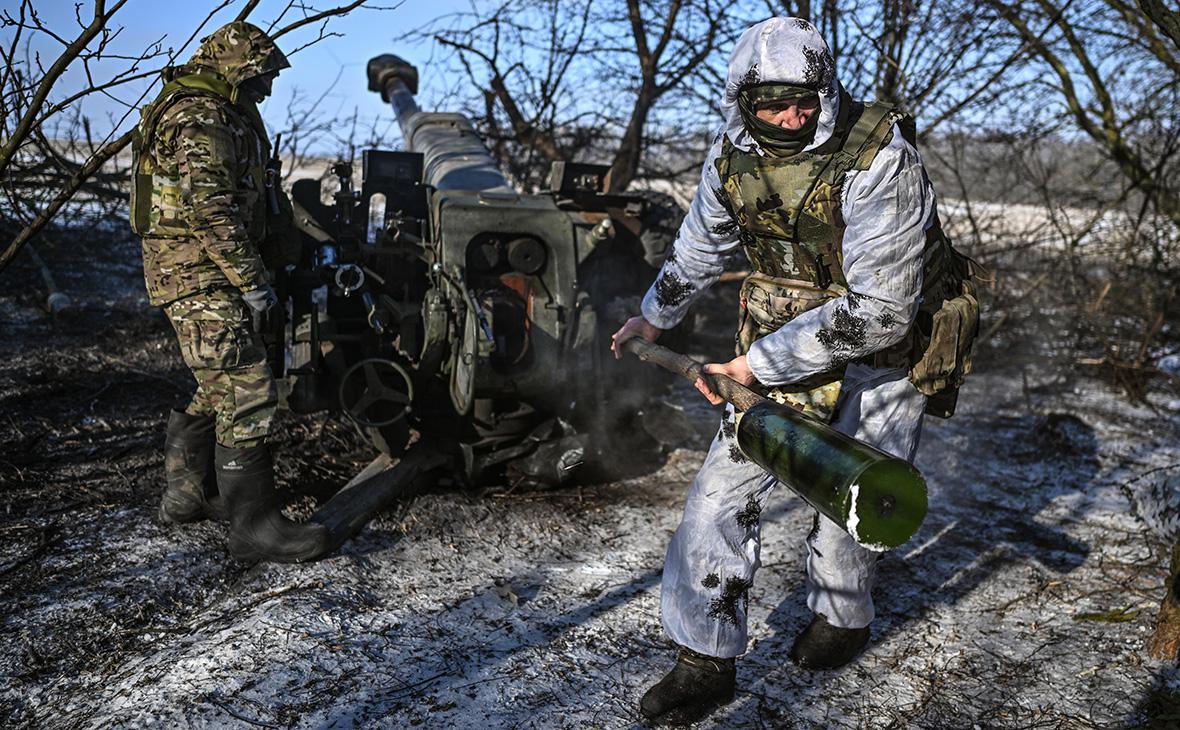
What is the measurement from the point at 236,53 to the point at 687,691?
120 inches

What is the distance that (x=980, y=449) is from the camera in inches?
226

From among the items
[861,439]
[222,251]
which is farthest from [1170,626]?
[222,251]

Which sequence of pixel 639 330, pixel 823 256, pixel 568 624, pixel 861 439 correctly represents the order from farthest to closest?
pixel 568 624
pixel 639 330
pixel 861 439
pixel 823 256

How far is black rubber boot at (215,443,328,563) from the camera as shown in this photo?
11.8 feet

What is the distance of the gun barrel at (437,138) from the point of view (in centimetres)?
510

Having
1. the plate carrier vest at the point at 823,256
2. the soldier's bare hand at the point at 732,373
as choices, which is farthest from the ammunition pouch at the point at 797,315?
the soldier's bare hand at the point at 732,373

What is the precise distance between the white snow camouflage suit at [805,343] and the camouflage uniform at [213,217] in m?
1.69

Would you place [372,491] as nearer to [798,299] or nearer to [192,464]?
[192,464]

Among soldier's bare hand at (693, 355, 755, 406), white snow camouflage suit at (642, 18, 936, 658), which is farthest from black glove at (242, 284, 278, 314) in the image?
soldier's bare hand at (693, 355, 755, 406)

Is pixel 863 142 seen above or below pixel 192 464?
above

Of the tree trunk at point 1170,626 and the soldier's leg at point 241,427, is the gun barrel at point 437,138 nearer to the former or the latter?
the soldier's leg at point 241,427

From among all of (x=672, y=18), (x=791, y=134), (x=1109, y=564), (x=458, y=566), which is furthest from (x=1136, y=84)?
(x=458, y=566)

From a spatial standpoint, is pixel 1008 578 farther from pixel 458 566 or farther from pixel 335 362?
pixel 335 362

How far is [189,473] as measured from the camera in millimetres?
3896
